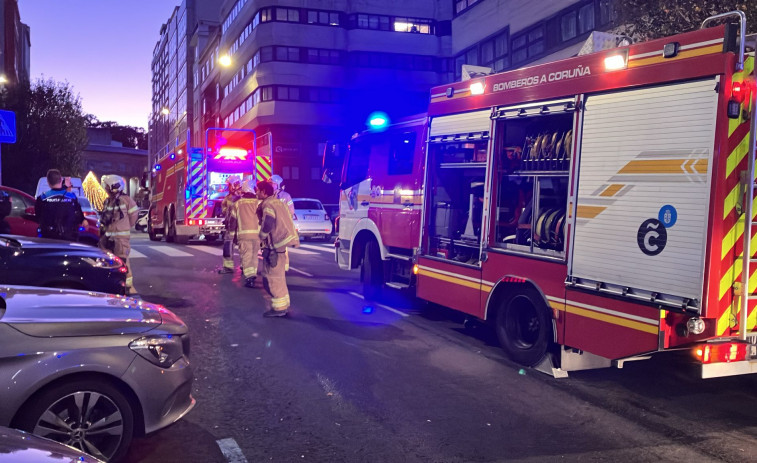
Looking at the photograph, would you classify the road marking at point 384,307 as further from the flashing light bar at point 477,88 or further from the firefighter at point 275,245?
the flashing light bar at point 477,88

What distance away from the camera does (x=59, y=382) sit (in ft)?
11.5

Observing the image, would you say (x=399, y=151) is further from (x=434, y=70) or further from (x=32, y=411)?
(x=434, y=70)

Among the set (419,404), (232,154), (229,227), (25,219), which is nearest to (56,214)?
(25,219)

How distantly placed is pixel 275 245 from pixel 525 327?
359cm

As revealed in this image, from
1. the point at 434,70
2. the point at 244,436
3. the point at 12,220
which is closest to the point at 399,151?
the point at 244,436

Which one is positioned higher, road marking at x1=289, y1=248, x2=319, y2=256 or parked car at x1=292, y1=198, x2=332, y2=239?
parked car at x1=292, y1=198, x2=332, y2=239

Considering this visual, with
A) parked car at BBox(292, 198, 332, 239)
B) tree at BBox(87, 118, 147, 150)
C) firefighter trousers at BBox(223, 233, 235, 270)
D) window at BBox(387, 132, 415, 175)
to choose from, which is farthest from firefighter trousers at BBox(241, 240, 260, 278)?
tree at BBox(87, 118, 147, 150)

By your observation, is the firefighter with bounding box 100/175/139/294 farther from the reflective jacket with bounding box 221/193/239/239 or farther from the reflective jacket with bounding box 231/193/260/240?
the reflective jacket with bounding box 221/193/239/239

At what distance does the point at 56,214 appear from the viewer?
9.31 m

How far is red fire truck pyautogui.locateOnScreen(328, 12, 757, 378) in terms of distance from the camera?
460 cm

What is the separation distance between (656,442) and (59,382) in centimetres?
377

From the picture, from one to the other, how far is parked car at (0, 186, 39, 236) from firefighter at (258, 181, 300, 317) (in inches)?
234

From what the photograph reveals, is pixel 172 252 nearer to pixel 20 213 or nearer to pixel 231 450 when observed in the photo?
pixel 20 213

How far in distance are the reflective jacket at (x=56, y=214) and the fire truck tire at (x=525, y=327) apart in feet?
21.1
